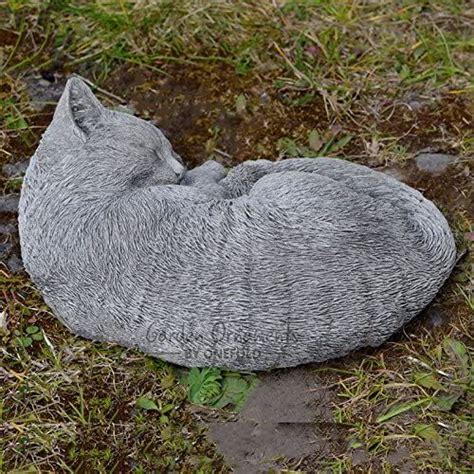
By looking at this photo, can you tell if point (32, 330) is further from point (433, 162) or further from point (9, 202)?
point (433, 162)

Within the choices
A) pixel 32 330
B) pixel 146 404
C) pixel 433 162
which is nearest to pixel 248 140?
pixel 433 162

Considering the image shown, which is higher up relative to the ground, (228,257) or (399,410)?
(228,257)

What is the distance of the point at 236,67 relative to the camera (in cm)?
573

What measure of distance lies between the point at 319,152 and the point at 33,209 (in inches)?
67.8

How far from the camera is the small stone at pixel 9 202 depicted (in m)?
5.14

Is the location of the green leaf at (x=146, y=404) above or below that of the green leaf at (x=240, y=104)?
below

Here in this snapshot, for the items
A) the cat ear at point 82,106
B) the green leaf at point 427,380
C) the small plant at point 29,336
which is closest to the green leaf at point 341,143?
the cat ear at point 82,106

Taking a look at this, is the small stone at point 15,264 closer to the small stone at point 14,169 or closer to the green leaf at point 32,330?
the green leaf at point 32,330

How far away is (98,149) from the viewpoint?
173 inches

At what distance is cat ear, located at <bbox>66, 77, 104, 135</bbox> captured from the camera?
447 centimetres

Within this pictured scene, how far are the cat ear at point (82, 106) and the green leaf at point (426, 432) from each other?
206 cm

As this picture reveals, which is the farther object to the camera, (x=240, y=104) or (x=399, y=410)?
(x=240, y=104)

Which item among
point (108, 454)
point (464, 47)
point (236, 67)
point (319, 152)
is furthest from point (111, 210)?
point (464, 47)

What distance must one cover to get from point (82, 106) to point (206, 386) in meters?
1.49
